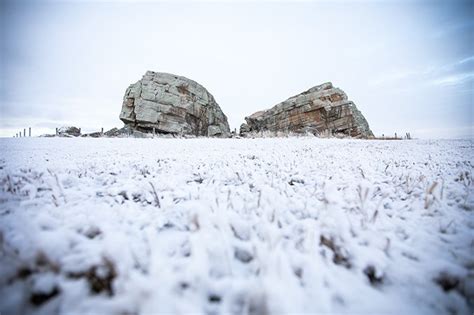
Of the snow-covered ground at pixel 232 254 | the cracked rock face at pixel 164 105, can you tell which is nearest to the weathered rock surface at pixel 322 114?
the cracked rock face at pixel 164 105

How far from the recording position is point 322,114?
27.8m

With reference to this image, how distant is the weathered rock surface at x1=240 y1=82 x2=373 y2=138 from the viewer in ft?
88.3

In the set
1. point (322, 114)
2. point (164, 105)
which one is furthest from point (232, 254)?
point (322, 114)

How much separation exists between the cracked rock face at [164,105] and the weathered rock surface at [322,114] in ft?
26.9

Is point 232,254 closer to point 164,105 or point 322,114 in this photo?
point 164,105

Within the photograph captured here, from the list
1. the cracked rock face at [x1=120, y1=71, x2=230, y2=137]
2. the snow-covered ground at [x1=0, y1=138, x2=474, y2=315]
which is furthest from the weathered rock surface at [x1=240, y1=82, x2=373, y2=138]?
the snow-covered ground at [x1=0, y1=138, x2=474, y2=315]

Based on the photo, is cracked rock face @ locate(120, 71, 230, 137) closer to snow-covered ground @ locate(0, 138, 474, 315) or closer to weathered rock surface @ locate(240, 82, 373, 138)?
weathered rock surface @ locate(240, 82, 373, 138)

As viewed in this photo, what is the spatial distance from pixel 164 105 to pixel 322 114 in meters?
20.5

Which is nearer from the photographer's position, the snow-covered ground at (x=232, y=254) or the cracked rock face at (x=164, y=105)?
the snow-covered ground at (x=232, y=254)

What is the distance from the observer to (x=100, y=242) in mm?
1353

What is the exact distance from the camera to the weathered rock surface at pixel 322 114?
26906 millimetres

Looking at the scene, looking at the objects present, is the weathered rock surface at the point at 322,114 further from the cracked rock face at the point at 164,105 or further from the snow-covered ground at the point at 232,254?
the snow-covered ground at the point at 232,254

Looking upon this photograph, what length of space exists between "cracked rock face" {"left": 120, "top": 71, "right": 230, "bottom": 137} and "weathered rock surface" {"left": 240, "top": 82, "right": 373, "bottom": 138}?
8.20 meters

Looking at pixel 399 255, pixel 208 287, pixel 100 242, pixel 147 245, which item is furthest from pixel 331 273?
pixel 100 242
